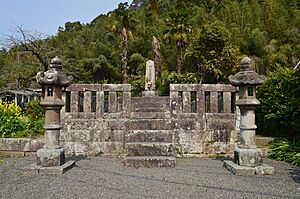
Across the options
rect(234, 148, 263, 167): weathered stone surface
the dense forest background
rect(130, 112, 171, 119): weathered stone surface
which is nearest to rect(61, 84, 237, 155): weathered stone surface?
rect(130, 112, 171, 119): weathered stone surface

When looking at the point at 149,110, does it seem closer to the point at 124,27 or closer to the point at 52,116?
the point at 52,116

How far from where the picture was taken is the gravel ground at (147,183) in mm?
3533

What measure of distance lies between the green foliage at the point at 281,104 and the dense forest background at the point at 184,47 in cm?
712

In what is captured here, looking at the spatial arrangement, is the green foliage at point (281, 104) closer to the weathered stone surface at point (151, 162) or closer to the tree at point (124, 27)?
the weathered stone surface at point (151, 162)

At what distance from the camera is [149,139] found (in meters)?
5.89

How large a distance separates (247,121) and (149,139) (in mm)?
1996

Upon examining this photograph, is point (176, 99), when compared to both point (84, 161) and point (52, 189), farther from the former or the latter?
point (52, 189)

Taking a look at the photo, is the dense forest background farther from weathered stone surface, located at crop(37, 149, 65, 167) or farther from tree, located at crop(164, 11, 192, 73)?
weathered stone surface, located at crop(37, 149, 65, 167)

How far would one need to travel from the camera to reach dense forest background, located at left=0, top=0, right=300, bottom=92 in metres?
16.1

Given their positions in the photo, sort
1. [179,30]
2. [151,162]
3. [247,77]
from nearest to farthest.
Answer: [247,77], [151,162], [179,30]

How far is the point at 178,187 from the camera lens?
3.83 m

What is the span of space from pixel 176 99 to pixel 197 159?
1.36 metres

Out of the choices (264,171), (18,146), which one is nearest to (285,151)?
(264,171)

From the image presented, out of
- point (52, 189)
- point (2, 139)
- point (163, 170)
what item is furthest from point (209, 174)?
point (2, 139)
